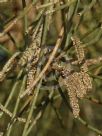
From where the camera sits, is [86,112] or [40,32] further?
[86,112]

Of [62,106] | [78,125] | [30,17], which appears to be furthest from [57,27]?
[78,125]

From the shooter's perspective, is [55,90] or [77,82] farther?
[55,90]

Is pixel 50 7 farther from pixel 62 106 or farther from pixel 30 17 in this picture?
pixel 62 106

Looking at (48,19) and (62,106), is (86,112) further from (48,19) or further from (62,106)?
(48,19)

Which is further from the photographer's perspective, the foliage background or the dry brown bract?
the foliage background

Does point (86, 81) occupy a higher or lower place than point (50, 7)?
lower

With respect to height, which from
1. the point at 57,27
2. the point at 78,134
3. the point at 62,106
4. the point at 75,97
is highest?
the point at 57,27

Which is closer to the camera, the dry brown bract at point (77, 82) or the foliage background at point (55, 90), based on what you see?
the dry brown bract at point (77, 82)

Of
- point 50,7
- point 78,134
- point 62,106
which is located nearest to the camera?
point 50,7

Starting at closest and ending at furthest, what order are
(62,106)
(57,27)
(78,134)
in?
1. (57,27)
2. (62,106)
3. (78,134)
